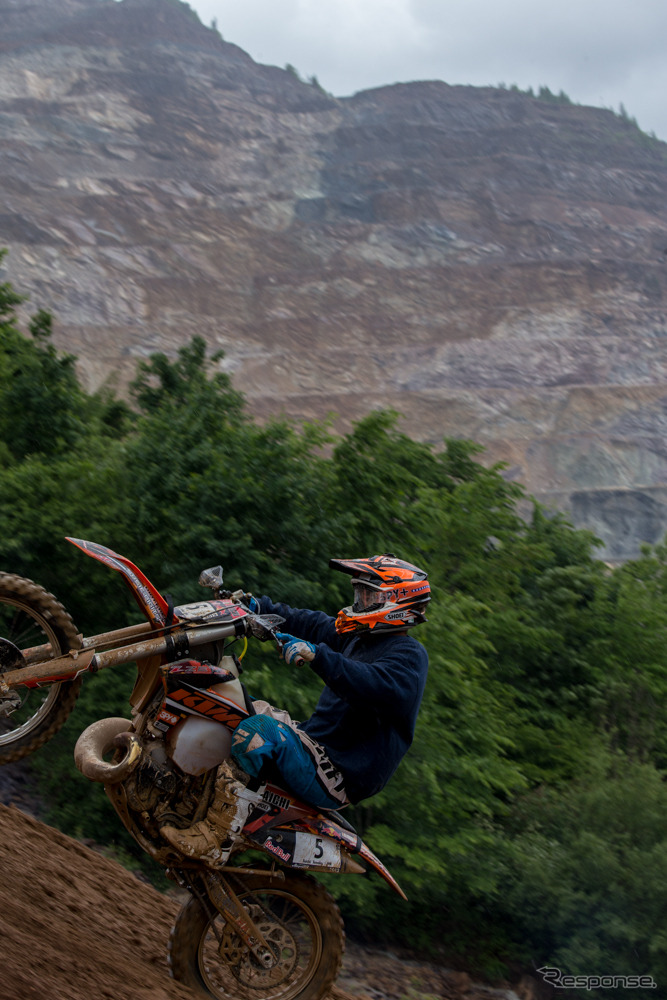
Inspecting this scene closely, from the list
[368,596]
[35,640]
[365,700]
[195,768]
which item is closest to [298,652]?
[365,700]

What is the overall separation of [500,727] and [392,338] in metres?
54.7

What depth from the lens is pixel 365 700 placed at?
170 inches

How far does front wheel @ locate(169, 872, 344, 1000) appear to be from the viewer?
186 inches

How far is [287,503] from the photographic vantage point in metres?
11.7

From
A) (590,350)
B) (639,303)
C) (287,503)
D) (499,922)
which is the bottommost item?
(499,922)

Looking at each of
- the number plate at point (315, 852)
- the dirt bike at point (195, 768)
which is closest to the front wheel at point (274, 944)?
the dirt bike at point (195, 768)

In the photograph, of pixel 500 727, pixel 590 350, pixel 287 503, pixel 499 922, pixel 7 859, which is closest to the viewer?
pixel 7 859

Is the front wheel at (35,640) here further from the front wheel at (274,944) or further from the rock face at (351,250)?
the rock face at (351,250)

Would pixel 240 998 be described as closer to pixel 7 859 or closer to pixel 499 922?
pixel 7 859

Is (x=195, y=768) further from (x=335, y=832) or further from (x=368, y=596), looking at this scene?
(x=368, y=596)

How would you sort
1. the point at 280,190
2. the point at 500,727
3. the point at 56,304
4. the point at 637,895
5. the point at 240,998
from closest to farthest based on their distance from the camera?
1. the point at 240,998
2. the point at 637,895
3. the point at 500,727
4. the point at 56,304
5. the point at 280,190

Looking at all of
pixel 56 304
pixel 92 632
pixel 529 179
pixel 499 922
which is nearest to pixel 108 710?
pixel 92 632

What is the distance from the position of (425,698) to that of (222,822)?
714 centimetres

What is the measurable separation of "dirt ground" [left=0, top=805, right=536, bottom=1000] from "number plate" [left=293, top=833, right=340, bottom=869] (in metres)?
0.87
